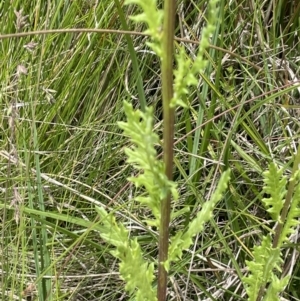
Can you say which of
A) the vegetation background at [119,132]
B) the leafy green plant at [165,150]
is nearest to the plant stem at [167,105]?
the leafy green plant at [165,150]

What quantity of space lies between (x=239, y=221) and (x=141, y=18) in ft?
2.22

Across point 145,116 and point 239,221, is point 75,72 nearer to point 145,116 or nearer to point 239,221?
point 239,221

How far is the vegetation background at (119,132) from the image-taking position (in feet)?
3.01

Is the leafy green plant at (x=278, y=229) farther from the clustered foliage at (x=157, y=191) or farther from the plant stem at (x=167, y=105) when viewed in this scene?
the plant stem at (x=167, y=105)

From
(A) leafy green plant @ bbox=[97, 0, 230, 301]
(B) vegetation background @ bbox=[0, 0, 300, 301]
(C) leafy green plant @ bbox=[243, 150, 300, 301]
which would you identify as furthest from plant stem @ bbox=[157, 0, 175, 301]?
(B) vegetation background @ bbox=[0, 0, 300, 301]

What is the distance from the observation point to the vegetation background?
3.01 feet

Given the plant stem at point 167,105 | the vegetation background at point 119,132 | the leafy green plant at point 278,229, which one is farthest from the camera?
the vegetation background at point 119,132

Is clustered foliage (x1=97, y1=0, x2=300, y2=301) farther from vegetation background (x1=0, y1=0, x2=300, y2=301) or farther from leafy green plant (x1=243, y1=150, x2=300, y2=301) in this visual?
vegetation background (x1=0, y1=0, x2=300, y2=301)

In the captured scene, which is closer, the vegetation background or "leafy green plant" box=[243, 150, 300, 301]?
"leafy green plant" box=[243, 150, 300, 301]

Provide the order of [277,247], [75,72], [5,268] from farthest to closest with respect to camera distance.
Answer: [75,72]
[5,268]
[277,247]

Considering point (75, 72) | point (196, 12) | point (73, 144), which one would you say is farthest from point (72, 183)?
point (196, 12)

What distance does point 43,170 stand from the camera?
1.06m

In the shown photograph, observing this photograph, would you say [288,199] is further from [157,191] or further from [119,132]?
[119,132]

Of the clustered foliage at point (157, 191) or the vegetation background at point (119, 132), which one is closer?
the clustered foliage at point (157, 191)
